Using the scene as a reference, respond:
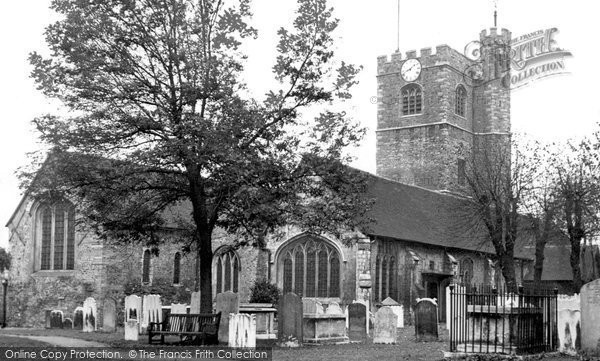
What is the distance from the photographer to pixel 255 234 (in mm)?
25859

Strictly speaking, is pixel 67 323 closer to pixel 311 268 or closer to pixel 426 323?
pixel 311 268

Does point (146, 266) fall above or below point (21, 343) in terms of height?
above

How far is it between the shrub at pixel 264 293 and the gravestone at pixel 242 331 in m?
18.0

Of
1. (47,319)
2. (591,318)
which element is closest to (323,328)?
(591,318)

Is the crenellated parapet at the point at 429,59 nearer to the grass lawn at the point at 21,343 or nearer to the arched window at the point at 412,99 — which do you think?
the arched window at the point at 412,99

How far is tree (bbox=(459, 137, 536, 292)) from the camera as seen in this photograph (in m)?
40.6

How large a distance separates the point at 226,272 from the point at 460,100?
95.8 ft

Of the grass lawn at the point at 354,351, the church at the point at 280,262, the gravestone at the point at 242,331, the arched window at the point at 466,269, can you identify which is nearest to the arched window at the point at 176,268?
the church at the point at 280,262

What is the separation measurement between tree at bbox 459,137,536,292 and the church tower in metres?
15.9

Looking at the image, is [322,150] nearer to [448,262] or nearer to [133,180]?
[133,180]

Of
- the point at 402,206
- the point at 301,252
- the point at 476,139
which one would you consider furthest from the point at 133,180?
the point at 476,139

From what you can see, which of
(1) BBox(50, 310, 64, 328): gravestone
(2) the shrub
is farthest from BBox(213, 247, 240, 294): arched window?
(1) BBox(50, 310, 64, 328): gravestone

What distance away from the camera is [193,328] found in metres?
22.1

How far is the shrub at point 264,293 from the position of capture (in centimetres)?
3850
